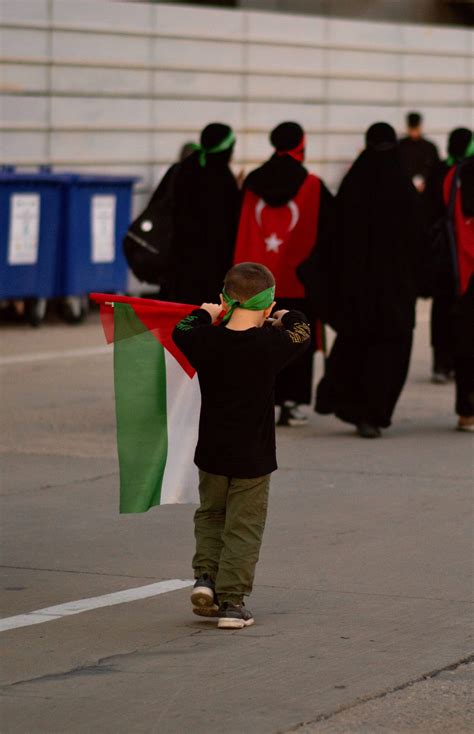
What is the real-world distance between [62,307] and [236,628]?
11.7 meters

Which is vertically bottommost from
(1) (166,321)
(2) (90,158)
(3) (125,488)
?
(3) (125,488)

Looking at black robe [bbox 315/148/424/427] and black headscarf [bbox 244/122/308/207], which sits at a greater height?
black headscarf [bbox 244/122/308/207]

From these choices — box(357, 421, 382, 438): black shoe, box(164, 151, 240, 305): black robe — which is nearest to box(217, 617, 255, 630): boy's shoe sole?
box(357, 421, 382, 438): black shoe

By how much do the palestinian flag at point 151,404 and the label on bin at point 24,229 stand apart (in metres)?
10.1

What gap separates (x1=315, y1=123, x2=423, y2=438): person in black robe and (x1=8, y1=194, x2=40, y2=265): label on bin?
6.31 m

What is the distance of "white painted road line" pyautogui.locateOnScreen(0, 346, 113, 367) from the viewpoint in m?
14.3

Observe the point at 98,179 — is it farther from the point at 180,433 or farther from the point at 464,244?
the point at 180,433

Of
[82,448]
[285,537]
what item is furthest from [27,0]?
[285,537]

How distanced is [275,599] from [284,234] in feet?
15.7

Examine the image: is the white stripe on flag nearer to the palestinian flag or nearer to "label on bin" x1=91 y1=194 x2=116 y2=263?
the palestinian flag

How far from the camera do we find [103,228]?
17766 millimetres

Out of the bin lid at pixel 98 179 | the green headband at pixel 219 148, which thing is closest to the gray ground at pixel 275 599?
the green headband at pixel 219 148

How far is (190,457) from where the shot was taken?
666 cm

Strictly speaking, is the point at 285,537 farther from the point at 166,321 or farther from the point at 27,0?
the point at 27,0
